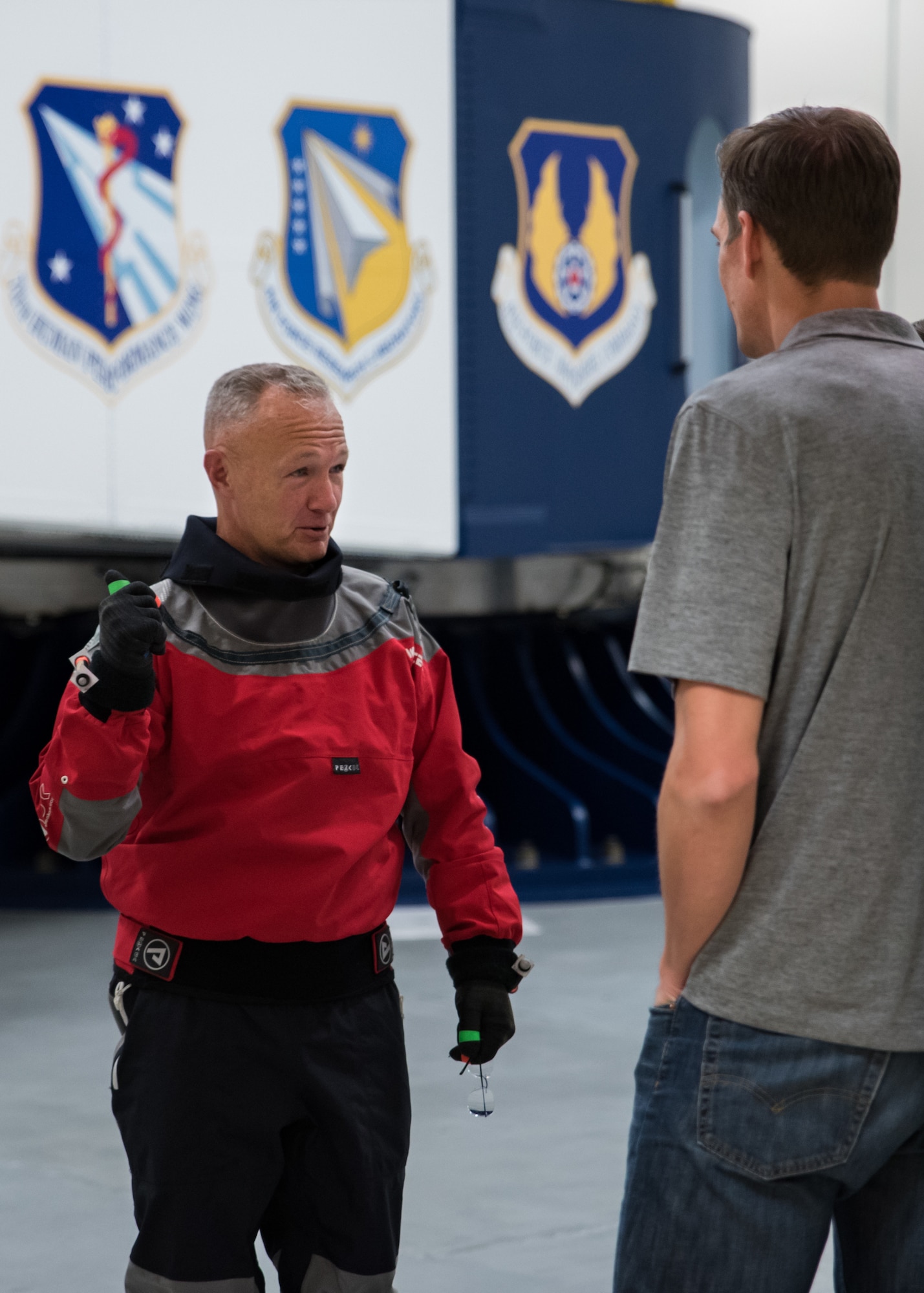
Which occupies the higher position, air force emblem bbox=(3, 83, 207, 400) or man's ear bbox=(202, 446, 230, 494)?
air force emblem bbox=(3, 83, 207, 400)

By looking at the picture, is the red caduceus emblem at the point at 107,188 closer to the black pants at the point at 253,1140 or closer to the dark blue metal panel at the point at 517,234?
the dark blue metal panel at the point at 517,234

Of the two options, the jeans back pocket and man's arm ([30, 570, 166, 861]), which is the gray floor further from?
the jeans back pocket

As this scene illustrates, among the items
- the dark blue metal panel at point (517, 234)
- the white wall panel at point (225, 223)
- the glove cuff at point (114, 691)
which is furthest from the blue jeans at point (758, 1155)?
the dark blue metal panel at point (517, 234)

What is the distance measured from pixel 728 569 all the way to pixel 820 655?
0.33 feet

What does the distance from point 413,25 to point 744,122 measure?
64.6 inches

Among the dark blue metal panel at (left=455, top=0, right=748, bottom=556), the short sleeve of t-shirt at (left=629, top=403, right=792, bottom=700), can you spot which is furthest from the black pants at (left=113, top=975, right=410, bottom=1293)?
the dark blue metal panel at (left=455, top=0, right=748, bottom=556)

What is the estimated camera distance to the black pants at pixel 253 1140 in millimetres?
1761

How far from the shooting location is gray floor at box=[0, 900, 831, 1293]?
2.71 meters

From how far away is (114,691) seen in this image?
164cm

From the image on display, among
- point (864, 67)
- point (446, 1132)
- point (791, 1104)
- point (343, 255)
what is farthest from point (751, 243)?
point (864, 67)

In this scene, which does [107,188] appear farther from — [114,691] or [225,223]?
[114,691]

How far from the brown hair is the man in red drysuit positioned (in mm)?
752

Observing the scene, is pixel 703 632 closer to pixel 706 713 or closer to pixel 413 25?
pixel 706 713

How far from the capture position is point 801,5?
9102 millimetres
